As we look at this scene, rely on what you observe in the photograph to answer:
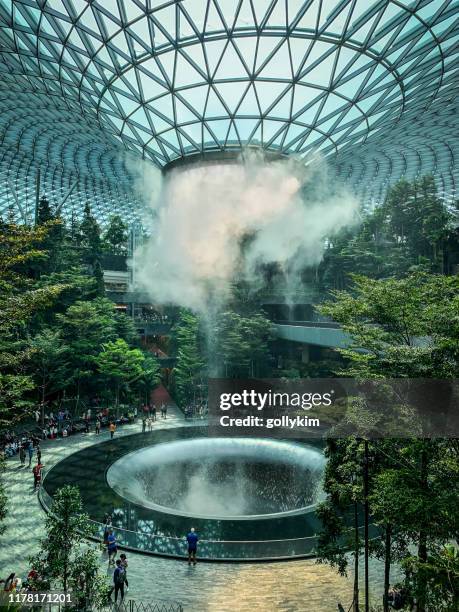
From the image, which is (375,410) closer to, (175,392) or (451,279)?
(451,279)

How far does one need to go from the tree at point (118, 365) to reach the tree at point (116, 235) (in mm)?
54903

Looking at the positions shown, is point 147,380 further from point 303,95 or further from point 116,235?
point 116,235

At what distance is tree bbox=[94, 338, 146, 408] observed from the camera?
41125mm

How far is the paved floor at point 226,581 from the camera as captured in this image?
43.3 feet

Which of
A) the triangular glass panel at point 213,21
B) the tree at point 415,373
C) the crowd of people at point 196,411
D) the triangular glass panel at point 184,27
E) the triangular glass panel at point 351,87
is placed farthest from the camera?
the crowd of people at point 196,411

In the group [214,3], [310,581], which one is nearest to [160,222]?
[214,3]

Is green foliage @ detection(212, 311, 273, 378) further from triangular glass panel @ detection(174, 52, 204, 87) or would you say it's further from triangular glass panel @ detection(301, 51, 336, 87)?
triangular glass panel @ detection(301, 51, 336, 87)

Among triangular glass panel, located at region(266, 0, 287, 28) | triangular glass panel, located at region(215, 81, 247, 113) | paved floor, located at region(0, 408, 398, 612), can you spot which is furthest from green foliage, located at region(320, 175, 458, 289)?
paved floor, located at region(0, 408, 398, 612)

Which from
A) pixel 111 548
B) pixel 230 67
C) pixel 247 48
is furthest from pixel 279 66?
pixel 111 548

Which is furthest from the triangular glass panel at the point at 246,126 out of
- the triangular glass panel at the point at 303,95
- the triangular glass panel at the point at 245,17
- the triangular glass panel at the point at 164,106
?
the triangular glass panel at the point at 245,17

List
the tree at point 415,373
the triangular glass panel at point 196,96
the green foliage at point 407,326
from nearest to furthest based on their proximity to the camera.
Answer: the tree at point 415,373
the green foliage at point 407,326
the triangular glass panel at point 196,96

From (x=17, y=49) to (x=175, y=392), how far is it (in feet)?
121

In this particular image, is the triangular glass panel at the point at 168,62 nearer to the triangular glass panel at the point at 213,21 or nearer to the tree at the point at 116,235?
the triangular glass panel at the point at 213,21

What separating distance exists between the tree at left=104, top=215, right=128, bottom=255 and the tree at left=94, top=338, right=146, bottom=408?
5490 cm
